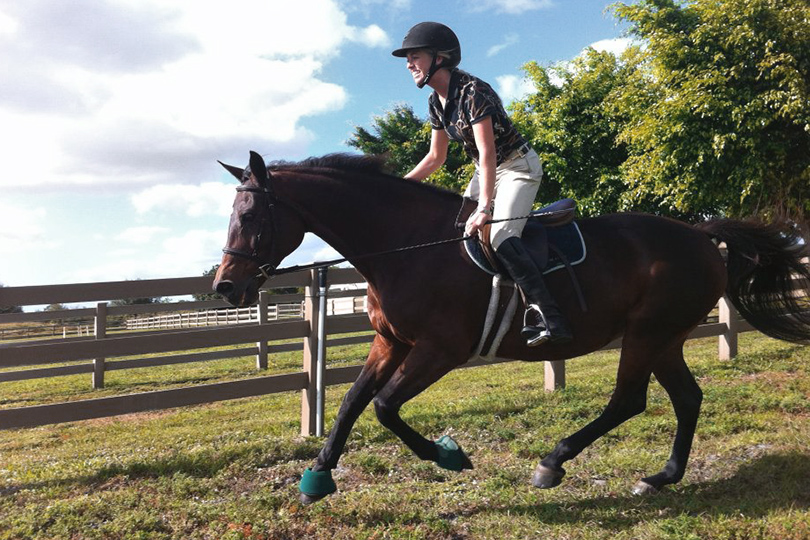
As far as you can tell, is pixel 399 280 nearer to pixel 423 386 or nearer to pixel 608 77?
pixel 423 386

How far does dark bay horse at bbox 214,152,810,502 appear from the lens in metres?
3.62

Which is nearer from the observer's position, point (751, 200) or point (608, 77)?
point (751, 200)

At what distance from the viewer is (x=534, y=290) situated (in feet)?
12.0

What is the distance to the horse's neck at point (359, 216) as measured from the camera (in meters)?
3.84

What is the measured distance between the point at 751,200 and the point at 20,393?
1735 cm

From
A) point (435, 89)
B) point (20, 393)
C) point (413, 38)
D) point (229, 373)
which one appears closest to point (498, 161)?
point (435, 89)

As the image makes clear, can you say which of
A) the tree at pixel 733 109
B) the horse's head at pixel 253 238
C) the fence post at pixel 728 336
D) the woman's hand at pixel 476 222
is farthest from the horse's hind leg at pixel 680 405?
the tree at pixel 733 109

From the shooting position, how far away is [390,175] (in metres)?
4.07

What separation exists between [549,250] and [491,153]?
29.3 inches

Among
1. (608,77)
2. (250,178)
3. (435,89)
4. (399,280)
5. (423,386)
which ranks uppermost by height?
(608,77)

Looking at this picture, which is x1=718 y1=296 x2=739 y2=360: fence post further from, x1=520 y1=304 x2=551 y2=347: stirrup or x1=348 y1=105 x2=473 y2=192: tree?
x1=348 y1=105 x2=473 y2=192: tree

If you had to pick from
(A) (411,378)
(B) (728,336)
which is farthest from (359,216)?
(B) (728,336)

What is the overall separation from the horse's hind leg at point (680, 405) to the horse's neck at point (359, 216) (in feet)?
6.53

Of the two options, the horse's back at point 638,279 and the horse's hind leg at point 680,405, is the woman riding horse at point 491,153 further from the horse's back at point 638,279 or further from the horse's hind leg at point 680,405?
A: the horse's hind leg at point 680,405
